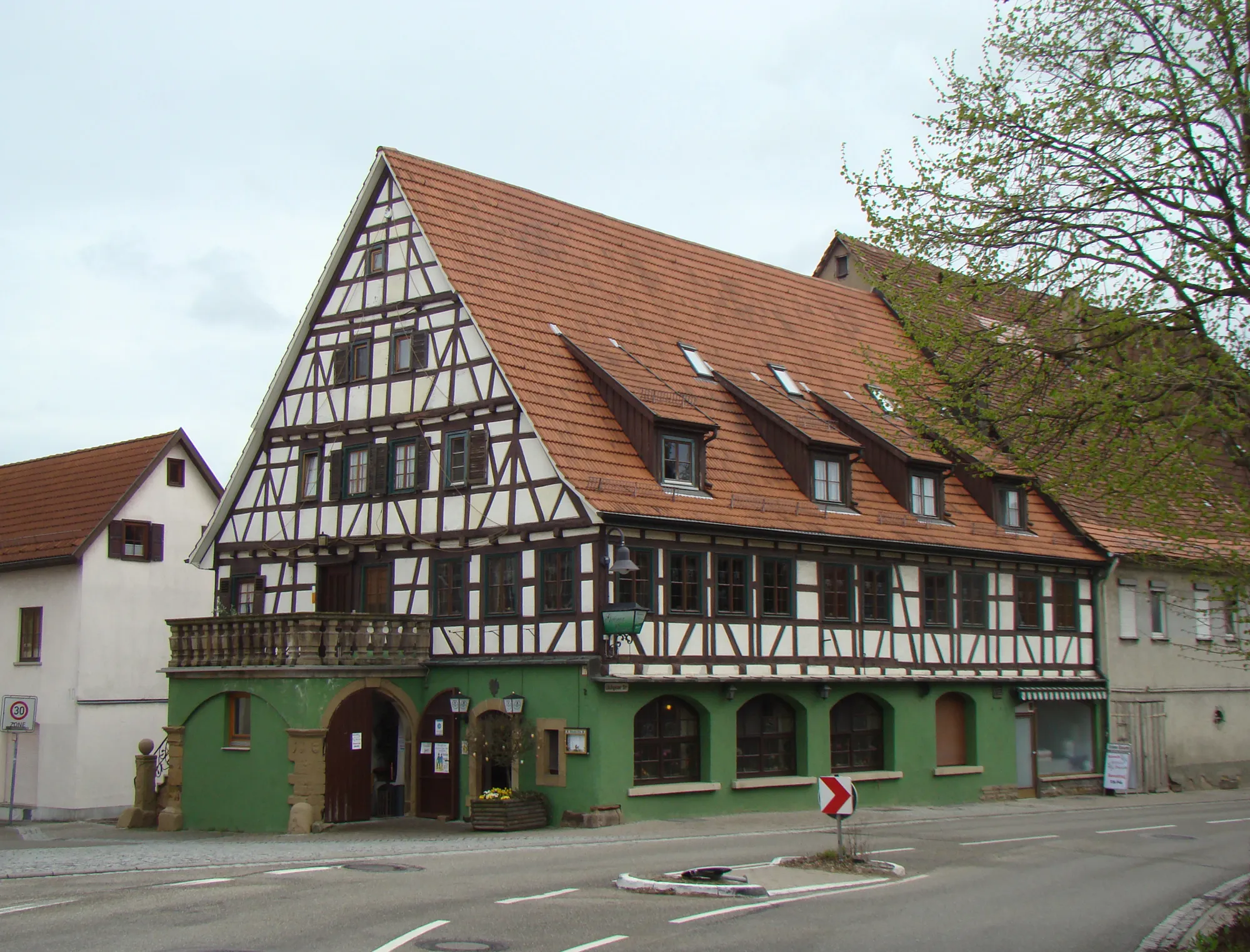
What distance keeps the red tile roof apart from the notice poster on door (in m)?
6.14

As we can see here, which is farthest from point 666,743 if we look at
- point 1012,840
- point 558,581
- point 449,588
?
point 1012,840

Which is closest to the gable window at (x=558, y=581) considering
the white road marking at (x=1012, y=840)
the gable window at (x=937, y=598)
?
the white road marking at (x=1012, y=840)

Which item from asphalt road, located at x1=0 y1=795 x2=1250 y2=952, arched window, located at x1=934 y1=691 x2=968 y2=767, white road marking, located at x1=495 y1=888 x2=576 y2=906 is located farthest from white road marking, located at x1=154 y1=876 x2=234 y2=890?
arched window, located at x1=934 y1=691 x2=968 y2=767

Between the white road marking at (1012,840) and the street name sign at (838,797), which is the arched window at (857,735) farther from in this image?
the street name sign at (838,797)

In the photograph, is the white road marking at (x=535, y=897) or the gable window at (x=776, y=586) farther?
the gable window at (x=776, y=586)

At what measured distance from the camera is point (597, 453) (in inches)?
1024

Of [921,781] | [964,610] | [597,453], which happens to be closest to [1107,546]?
[964,610]

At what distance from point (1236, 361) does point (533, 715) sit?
14.6 m

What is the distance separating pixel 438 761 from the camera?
1078 inches

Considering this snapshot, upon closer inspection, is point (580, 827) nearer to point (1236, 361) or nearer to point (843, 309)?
point (1236, 361)

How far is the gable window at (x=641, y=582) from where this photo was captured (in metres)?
25.0

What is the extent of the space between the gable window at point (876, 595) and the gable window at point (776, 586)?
2.18 metres

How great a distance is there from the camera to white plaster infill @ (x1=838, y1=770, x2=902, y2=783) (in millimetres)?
28617

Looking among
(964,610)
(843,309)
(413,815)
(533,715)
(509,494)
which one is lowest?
(413,815)
